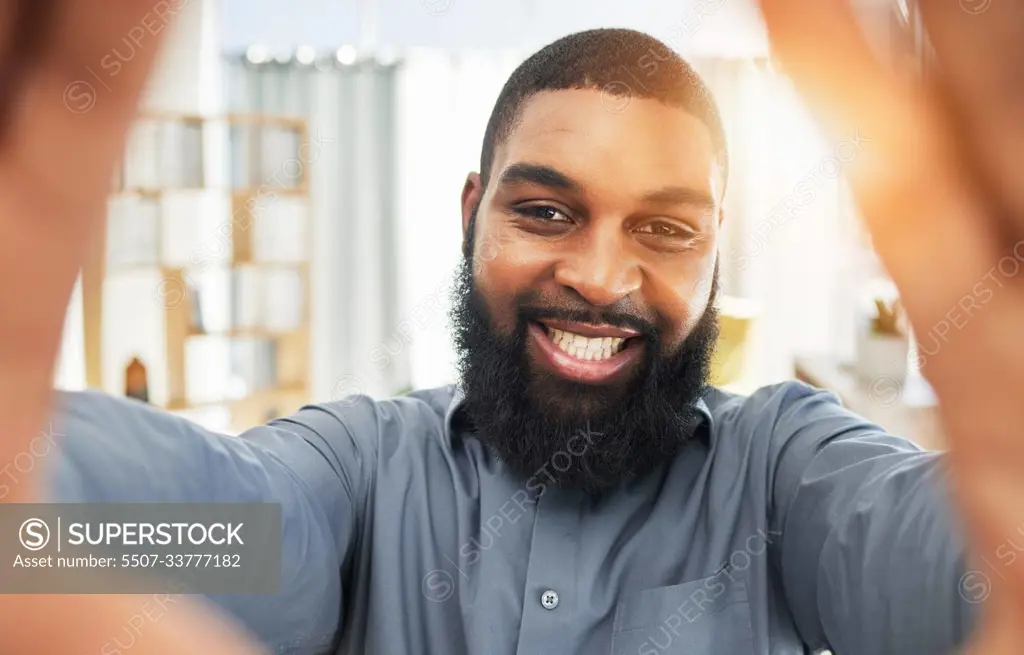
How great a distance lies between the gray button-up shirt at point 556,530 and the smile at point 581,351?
0.05m

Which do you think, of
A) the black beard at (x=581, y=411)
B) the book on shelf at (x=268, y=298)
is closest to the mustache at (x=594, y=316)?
the black beard at (x=581, y=411)

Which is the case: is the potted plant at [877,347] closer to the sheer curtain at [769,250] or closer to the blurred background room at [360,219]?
the blurred background room at [360,219]

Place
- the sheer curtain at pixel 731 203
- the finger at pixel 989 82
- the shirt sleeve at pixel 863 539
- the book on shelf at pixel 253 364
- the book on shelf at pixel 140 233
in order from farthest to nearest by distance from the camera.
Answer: the sheer curtain at pixel 731 203 → the book on shelf at pixel 253 364 → the book on shelf at pixel 140 233 → the shirt sleeve at pixel 863 539 → the finger at pixel 989 82

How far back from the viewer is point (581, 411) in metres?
0.49

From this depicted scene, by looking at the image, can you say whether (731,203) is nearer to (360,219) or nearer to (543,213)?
(360,219)

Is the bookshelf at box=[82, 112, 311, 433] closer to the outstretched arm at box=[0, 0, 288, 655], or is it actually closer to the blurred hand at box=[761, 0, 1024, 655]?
the outstretched arm at box=[0, 0, 288, 655]

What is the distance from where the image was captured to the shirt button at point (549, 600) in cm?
42

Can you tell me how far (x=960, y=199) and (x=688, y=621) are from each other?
1.18 feet

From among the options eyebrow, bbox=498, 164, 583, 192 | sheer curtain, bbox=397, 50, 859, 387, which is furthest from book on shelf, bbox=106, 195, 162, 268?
eyebrow, bbox=498, 164, 583, 192

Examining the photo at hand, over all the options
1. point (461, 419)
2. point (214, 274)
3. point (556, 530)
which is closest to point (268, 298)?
point (214, 274)

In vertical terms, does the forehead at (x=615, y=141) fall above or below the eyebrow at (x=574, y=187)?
above

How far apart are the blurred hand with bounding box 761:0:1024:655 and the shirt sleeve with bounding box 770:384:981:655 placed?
0.35 ft

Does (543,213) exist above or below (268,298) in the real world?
above

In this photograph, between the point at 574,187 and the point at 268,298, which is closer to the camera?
the point at 574,187
